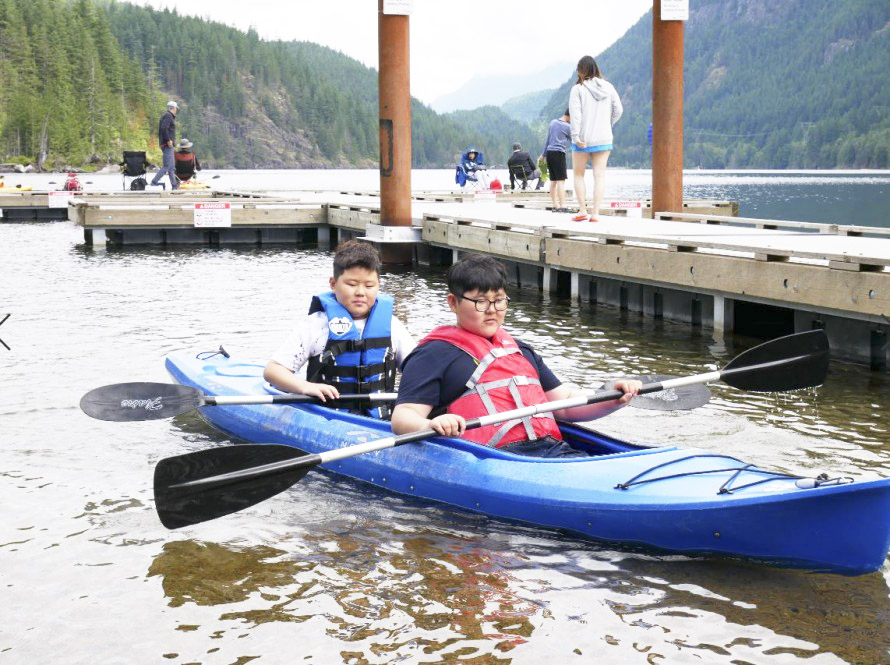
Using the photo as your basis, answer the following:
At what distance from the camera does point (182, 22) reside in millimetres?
174500

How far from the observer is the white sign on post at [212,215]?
20.0 meters

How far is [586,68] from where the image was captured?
13508mm

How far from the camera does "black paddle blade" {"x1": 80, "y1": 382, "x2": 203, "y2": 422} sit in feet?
20.9

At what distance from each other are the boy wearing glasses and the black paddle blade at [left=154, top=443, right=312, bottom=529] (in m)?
0.70

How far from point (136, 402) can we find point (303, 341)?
40.4 inches

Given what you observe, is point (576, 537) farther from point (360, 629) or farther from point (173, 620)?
point (173, 620)

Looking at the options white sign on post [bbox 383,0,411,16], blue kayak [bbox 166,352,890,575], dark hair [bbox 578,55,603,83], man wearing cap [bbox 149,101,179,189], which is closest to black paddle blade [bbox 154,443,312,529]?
blue kayak [bbox 166,352,890,575]

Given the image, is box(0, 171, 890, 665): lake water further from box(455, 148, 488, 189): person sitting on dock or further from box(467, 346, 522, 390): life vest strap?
box(455, 148, 488, 189): person sitting on dock

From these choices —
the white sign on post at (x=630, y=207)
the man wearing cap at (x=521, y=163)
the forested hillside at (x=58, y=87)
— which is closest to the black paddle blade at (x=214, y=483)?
the white sign on post at (x=630, y=207)

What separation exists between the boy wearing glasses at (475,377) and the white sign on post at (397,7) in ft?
35.8

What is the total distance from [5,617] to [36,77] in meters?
123

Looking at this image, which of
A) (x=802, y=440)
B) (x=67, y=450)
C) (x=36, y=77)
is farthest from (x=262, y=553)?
(x=36, y=77)

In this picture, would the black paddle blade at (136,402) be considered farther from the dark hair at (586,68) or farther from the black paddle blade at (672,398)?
the dark hair at (586,68)

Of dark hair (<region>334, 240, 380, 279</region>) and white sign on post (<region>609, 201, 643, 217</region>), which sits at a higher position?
white sign on post (<region>609, 201, 643, 217</region>)
